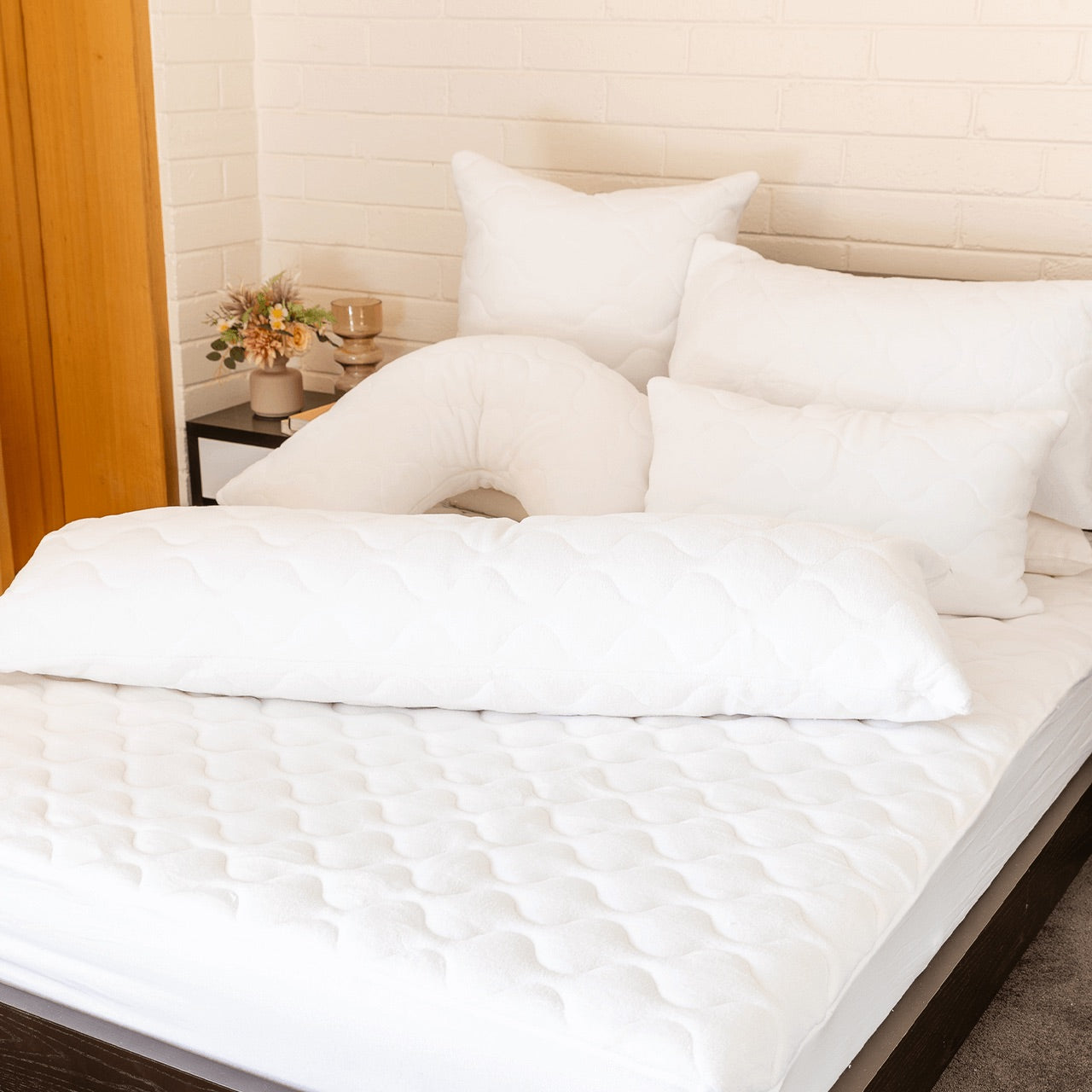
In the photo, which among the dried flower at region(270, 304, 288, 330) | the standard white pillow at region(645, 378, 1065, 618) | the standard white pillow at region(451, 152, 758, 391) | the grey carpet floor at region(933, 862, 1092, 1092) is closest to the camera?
the grey carpet floor at region(933, 862, 1092, 1092)

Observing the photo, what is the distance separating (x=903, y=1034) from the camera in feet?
4.16

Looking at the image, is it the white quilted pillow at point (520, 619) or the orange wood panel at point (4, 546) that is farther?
the orange wood panel at point (4, 546)

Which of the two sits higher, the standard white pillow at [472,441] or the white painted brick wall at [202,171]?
the white painted brick wall at [202,171]

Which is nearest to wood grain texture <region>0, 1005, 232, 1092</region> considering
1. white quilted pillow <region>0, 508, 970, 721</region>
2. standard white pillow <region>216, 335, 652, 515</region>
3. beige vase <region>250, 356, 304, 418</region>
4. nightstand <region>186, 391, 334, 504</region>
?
white quilted pillow <region>0, 508, 970, 721</region>

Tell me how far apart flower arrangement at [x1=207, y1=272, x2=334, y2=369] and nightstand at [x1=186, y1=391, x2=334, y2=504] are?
0.14m

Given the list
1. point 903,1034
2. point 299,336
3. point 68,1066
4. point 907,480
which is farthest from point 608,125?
point 68,1066

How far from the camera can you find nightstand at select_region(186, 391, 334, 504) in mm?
2760

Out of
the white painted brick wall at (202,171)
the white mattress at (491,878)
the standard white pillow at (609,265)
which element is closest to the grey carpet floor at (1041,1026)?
the white mattress at (491,878)

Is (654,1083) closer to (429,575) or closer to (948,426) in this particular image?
(429,575)

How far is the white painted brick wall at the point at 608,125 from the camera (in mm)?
2318

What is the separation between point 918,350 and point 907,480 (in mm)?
284

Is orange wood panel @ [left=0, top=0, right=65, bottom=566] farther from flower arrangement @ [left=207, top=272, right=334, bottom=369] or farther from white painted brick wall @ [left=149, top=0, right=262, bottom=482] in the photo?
flower arrangement @ [left=207, top=272, right=334, bottom=369]

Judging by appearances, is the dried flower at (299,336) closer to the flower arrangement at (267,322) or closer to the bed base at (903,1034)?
the flower arrangement at (267,322)

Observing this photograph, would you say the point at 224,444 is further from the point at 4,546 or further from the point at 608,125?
the point at 608,125
